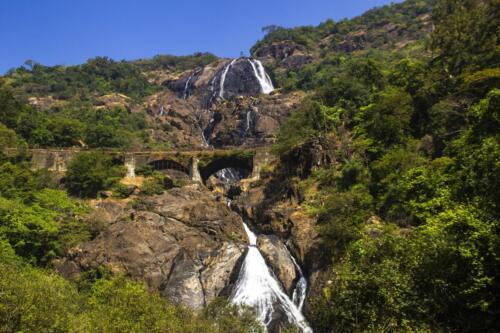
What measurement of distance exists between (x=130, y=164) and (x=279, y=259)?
31963 mm

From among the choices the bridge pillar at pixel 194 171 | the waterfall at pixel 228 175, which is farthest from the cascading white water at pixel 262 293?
the waterfall at pixel 228 175

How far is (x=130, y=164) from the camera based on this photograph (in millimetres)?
61781

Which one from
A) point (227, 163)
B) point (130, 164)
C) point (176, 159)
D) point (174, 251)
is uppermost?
point (130, 164)

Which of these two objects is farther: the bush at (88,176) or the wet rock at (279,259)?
the bush at (88,176)

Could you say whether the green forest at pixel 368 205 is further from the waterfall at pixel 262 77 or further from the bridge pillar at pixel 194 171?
the waterfall at pixel 262 77

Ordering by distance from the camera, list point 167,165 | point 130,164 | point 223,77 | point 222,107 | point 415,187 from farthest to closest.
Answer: point 223,77, point 222,107, point 167,165, point 130,164, point 415,187

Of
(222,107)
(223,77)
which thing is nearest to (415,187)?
(222,107)

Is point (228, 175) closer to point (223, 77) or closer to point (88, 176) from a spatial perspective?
point (88, 176)

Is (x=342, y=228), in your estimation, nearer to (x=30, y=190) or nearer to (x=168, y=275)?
(x=168, y=275)

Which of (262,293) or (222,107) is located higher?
(222,107)

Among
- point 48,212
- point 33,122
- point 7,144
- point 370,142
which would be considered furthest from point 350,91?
point 33,122

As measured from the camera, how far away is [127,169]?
2408 inches

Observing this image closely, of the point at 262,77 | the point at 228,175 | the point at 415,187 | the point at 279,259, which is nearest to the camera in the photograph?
the point at 415,187

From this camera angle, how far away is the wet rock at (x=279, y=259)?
35594 millimetres
